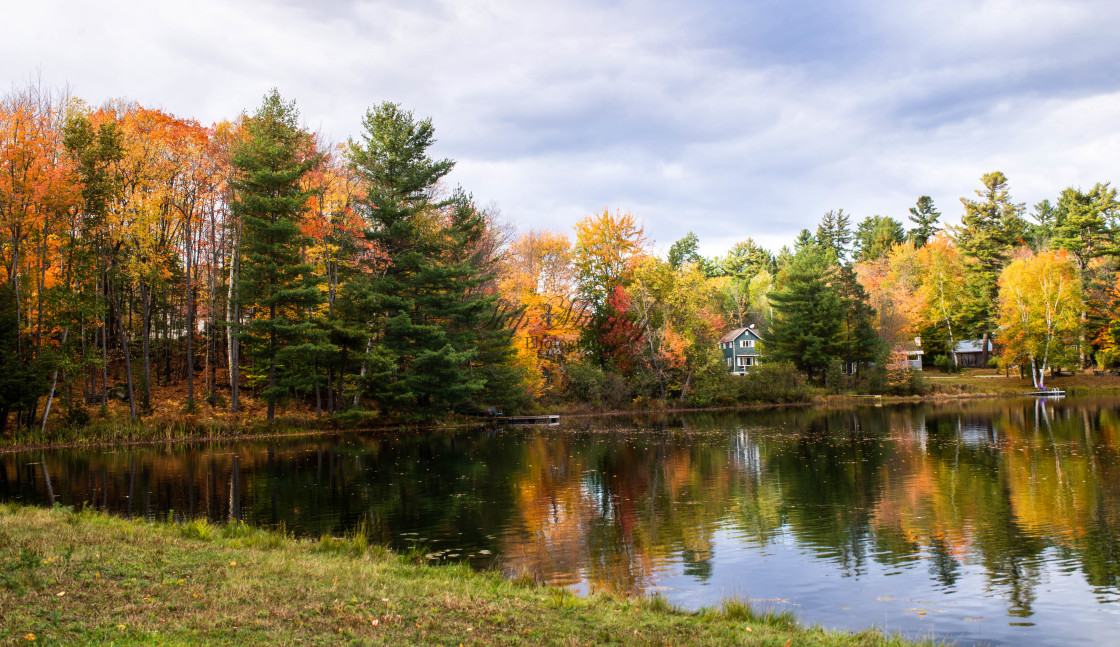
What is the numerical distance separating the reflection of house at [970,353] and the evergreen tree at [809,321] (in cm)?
2739

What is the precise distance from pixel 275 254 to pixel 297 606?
3136 cm

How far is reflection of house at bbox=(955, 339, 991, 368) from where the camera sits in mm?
77938

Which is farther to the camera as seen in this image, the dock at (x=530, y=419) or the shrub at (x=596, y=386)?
the shrub at (x=596, y=386)

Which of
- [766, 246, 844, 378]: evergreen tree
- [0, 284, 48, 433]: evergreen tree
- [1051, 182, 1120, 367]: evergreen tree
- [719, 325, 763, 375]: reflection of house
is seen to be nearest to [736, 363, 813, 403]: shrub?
[766, 246, 844, 378]: evergreen tree

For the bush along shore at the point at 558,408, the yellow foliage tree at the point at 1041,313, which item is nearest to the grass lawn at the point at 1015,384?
the bush along shore at the point at 558,408

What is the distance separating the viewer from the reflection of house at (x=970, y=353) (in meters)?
77.9

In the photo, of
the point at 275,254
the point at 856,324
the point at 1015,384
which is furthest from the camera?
the point at 1015,384

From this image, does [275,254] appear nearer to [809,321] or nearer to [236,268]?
[236,268]

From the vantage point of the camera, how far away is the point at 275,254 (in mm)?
35938

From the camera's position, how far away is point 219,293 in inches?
1629

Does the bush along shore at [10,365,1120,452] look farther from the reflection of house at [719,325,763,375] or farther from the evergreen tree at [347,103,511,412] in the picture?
the reflection of house at [719,325,763,375]

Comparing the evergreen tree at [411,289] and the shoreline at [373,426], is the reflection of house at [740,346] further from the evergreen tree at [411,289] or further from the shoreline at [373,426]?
the evergreen tree at [411,289]

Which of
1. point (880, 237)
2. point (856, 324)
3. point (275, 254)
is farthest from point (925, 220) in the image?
point (275, 254)

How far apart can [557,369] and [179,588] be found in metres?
43.0
